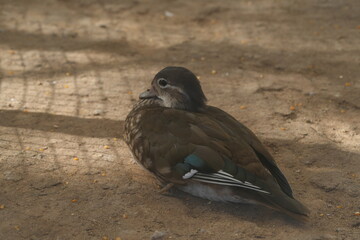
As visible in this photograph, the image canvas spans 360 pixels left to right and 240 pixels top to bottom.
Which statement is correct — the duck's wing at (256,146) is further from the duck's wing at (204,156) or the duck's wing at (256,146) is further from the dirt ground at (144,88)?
the dirt ground at (144,88)

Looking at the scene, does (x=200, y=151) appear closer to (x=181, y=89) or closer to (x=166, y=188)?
(x=166, y=188)

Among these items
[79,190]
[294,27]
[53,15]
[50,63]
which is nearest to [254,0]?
[294,27]

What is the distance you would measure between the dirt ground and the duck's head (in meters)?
0.57

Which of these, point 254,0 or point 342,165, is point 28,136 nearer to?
point 342,165

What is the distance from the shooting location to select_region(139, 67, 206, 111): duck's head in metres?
4.04

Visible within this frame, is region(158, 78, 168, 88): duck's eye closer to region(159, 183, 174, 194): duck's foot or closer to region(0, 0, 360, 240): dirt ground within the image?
region(0, 0, 360, 240): dirt ground

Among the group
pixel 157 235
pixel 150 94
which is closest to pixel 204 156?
pixel 157 235

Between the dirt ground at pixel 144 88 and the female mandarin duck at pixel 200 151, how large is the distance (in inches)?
6.4

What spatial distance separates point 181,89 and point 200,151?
0.64 meters

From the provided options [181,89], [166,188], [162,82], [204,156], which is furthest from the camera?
[162,82]

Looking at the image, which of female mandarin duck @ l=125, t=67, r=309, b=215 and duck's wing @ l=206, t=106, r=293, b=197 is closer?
female mandarin duck @ l=125, t=67, r=309, b=215

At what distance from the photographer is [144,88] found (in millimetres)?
5434

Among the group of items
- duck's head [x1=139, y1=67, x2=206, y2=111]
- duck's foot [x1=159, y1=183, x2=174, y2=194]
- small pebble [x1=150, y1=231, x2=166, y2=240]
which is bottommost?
small pebble [x1=150, y1=231, x2=166, y2=240]

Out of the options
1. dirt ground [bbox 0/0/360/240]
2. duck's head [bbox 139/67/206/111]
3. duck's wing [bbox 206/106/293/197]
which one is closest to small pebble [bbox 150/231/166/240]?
dirt ground [bbox 0/0/360/240]
